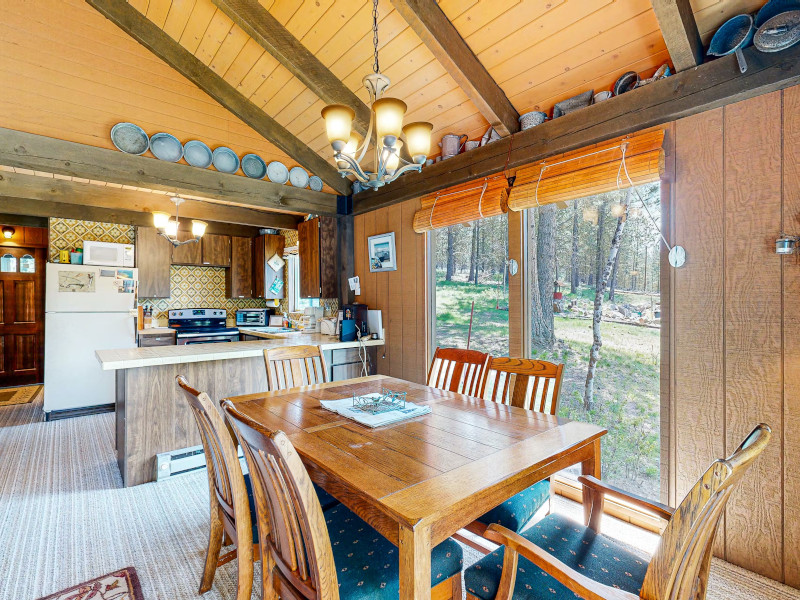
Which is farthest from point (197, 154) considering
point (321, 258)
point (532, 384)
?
point (532, 384)

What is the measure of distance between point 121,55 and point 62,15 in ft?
1.33

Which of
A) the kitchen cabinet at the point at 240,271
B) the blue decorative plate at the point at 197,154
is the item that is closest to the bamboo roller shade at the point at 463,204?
the blue decorative plate at the point at 197,154

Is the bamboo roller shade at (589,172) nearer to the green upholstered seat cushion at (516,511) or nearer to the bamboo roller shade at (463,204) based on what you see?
the bamboo roller shade at (463,204)

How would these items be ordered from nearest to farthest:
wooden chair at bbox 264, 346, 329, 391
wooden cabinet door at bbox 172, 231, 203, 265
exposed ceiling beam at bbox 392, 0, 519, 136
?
exposed ceiling beam at bbox 392, 0, 519, 136, wooden chair at bbox 264, 346, 329, 391, wooden cabinet door at bbox 172, 231, 203, 265

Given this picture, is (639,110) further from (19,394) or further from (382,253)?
(19,394)

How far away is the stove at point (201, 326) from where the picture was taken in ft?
17.5

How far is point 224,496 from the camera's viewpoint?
1644 millimetres

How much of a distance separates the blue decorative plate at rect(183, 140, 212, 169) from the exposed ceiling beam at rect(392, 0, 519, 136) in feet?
7.41

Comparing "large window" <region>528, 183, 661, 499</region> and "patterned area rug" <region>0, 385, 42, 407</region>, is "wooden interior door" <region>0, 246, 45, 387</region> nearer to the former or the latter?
"patterned area rug" <region>0, 385, 42, 407</region>

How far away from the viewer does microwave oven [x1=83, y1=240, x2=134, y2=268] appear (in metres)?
4.62

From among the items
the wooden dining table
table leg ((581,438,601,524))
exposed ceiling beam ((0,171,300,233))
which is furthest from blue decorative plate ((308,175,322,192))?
table leg ((581,438,601,524))

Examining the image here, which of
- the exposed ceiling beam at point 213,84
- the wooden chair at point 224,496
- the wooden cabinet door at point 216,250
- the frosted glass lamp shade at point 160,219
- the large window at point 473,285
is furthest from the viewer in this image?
the wooden cabinet door at point 216,250

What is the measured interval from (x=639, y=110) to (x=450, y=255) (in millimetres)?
1718

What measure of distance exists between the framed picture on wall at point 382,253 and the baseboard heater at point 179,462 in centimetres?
228
